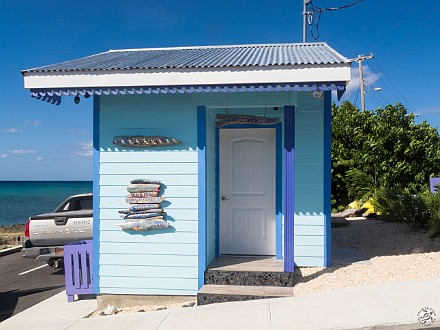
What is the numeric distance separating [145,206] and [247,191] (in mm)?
1817

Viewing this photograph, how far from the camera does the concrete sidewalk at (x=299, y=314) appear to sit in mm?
4641

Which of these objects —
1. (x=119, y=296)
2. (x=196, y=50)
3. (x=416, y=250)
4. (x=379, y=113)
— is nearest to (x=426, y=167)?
(x=379, y=113)

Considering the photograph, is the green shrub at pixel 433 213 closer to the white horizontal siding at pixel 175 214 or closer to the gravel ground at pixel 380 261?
the gravel ground at pixel 380 261

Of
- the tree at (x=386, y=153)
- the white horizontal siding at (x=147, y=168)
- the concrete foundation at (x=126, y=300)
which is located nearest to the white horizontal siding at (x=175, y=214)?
the white horizontal siding at (x=147, y=168)

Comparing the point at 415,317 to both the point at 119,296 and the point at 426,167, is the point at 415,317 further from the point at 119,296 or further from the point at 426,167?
the point at 426,167

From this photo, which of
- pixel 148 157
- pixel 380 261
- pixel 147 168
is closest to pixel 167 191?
pixel 147 168

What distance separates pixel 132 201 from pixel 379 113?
1293cm

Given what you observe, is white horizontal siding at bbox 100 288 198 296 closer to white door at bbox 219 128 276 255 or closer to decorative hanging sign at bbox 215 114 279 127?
white door at bbox 219 128 276 255

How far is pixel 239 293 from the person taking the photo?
19.4 feet

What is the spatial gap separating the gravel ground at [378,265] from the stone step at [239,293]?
0.24m

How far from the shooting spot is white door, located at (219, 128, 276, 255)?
23.8 feet

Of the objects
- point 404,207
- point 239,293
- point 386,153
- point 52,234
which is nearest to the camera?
point 239,293

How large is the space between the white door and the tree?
8.76m

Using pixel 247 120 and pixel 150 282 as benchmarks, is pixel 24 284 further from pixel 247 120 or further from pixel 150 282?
pixel 247 120
